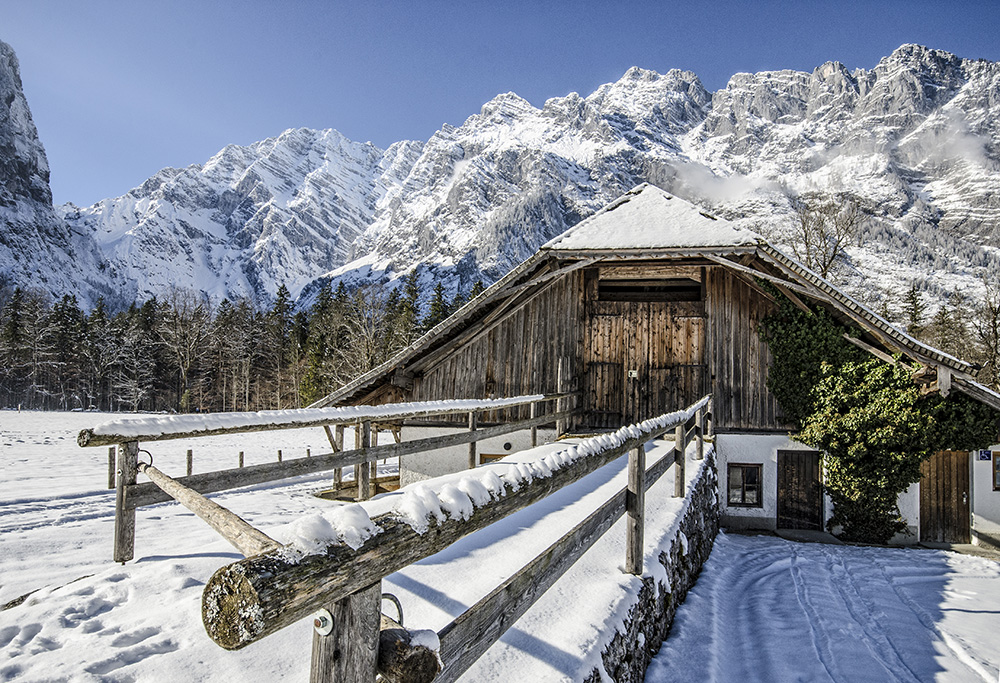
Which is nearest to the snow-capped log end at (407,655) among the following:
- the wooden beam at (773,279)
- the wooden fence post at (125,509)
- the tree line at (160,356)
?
the wooden fence post at (125,509)

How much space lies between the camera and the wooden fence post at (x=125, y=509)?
3.51 meters

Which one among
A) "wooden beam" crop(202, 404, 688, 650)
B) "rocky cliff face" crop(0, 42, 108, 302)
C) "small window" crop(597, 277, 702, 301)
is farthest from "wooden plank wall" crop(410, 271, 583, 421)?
"rocky cliff face" crop(0, 42, 108, 302)

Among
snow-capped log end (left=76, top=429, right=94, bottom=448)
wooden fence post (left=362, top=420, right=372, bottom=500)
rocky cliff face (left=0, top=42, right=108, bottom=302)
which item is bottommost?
wooden fence post (left=362, top=420, right=372, bottom=500)

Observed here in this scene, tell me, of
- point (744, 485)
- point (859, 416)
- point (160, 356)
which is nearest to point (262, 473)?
point (744, 485)

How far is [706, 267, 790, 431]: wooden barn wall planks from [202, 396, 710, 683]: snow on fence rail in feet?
35.0

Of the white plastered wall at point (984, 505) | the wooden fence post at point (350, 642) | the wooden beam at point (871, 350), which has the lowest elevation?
the white plastered wall at point (984, 505)

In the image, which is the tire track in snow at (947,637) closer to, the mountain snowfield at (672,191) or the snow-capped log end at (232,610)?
the snow-capped log end at (232,610)

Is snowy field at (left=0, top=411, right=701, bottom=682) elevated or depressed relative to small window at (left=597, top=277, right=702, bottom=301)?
depressed

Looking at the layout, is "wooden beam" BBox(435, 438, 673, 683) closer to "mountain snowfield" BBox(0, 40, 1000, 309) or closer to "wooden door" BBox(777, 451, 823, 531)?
"wooden door" BBox(777, 451, 823, 531)

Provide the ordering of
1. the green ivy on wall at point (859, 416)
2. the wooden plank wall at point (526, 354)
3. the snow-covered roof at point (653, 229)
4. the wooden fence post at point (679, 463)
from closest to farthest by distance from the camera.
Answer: the wooden fence post at point (679, 463) → the green ivy on wall at point (859, 416) → the snow-covered roof at point (653, 229) → the wooden plank wall at point (526, 354)

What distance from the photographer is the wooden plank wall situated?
12.6 m

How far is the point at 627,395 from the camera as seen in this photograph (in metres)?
12.3

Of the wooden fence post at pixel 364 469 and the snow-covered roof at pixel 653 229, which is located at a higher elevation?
the snow-covered roof at pixel 653 229

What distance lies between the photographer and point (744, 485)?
11.9 m
